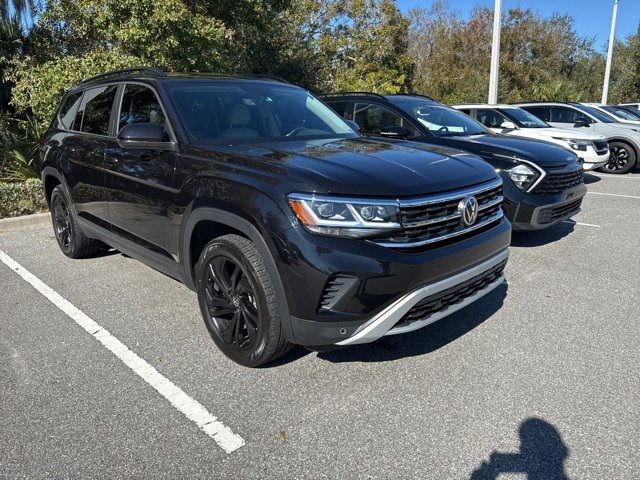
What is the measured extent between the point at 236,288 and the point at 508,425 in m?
1.67

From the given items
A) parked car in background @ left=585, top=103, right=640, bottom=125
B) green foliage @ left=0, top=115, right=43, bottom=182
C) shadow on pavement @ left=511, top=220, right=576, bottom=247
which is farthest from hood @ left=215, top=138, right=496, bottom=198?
parked car in background @ left=585, top=103, right=640, bottom=125

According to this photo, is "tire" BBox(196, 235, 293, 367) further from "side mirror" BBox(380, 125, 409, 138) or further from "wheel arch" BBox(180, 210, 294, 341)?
"side mirror" BBox(380, 125, 409, 138)

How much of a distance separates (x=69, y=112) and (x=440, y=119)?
440 cm

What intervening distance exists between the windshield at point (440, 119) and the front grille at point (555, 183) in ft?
4.43

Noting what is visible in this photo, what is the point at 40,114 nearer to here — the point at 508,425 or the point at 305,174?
the point at 305,174

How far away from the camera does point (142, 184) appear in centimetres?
360

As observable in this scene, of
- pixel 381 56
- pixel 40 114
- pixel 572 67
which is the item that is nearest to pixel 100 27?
pixel 40 114

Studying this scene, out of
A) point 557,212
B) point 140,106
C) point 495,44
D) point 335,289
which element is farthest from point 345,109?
point 495,44

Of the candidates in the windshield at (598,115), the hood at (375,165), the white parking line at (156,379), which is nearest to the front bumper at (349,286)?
the hood at (375,165)

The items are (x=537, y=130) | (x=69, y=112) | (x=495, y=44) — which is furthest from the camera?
(x=495, y=44)

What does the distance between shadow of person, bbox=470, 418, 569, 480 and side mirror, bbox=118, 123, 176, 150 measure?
8.61 ft

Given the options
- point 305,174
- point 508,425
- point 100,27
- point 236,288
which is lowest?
point 508,425

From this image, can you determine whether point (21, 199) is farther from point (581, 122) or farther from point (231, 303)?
point (581, 122)

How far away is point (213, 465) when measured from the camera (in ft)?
7.59
